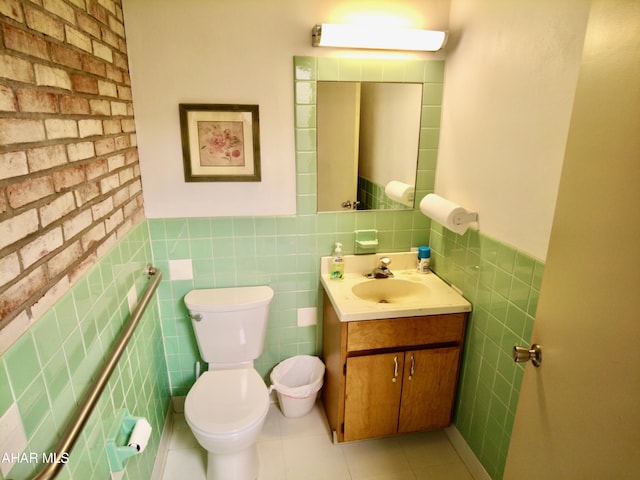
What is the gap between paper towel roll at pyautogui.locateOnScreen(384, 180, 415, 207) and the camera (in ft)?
6.62

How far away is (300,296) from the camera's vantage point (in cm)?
212

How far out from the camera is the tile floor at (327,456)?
181 centimetres

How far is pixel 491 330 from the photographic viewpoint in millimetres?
1586

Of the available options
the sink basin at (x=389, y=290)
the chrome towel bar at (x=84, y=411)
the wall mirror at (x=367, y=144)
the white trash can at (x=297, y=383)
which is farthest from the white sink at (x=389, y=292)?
the chrome towel bar at (x=84, y=411)

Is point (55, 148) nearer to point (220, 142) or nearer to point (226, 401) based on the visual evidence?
point (220, 142)

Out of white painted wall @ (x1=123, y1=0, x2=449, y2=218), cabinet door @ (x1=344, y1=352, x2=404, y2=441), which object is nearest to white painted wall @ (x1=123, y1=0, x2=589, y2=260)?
white painted wall @ (x1=123, y1=0, x2=449, y2=218)

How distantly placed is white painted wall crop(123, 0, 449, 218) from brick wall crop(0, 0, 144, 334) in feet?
0.62

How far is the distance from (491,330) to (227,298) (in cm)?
126

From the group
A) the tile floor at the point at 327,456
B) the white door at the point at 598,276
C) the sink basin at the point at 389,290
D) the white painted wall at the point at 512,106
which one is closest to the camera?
the white door at the point at 598,276

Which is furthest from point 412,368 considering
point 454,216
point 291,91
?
point 291,91

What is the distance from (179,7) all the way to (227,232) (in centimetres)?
103

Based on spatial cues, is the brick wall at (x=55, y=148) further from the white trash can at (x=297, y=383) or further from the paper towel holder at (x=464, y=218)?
the paper towel holder at (x=464, y=218)

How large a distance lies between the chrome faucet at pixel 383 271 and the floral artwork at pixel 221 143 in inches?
35.7

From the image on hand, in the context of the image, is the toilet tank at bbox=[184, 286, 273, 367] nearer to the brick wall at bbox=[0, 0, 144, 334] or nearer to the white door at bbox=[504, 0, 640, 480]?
the brick wall at bbox=[0, 0, 144, 334]
